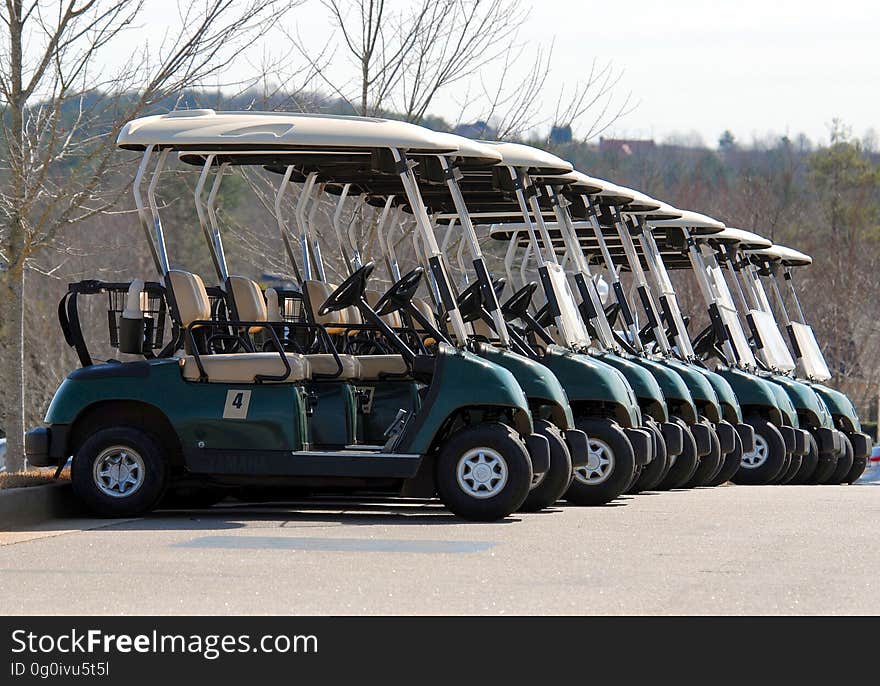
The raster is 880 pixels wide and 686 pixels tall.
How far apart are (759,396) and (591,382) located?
14.6ft

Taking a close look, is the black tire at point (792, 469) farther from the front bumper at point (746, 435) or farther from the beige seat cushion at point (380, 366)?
the beige seat cushion at point (380, 366)

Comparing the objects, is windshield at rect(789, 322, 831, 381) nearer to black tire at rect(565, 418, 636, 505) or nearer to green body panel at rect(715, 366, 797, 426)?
green body panel at rect(715, 366, 797, 426)

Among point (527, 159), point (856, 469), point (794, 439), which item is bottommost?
point (856, 469)

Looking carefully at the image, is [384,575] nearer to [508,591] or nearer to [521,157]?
[508,591]

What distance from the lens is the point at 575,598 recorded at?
6969mm

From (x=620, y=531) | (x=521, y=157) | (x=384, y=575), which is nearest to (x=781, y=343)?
(x=521, y=157)

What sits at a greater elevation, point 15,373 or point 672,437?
point 15,373

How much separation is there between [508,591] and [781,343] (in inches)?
476

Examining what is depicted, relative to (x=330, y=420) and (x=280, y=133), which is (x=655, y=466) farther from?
(x=280, y=133)

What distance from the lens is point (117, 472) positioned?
10.7m

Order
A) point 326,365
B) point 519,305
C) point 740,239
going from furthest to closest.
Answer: point 740,239, point 519,305, point 326,365

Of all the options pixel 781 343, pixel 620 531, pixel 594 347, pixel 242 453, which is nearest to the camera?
pixel 620 531

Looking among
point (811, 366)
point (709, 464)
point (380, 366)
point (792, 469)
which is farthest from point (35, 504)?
point (811, 366)

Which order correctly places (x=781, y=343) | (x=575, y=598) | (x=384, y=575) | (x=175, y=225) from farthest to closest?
1. (x=175, y=225)
2. (x=781, y=343)
3. (x=384, y=575)
4. (x=575, y=598)
